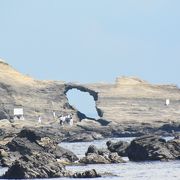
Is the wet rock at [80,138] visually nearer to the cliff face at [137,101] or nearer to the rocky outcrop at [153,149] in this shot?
the cliff face at [137,101]

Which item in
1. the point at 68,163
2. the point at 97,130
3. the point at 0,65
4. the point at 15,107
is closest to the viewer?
the point at 68,163

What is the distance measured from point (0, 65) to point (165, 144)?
9299 cm

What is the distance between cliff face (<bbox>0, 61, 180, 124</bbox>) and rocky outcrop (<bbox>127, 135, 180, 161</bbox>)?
76.4 metres

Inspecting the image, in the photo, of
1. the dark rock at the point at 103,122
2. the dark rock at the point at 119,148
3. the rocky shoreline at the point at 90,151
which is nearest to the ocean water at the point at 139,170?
the rocky shoreline at the point at 90,151

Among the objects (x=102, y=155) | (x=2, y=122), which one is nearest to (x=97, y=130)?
(x=2, y=122)

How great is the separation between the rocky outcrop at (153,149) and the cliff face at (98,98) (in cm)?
7635

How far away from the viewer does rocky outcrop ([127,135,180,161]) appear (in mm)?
59219

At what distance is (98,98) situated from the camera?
144375mm

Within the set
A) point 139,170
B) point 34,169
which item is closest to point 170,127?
point 139,170

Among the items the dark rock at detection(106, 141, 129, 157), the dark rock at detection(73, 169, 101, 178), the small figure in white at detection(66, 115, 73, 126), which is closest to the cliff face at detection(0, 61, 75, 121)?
the small figure in white at detection(66, 115, 73, 126)

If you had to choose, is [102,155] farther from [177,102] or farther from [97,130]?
[177,102]

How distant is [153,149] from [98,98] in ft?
279

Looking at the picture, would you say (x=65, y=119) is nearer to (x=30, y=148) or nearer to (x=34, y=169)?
(x=30, y=148)

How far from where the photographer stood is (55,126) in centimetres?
12862
